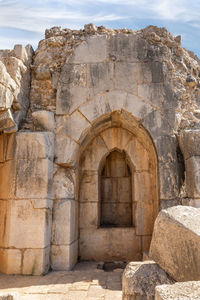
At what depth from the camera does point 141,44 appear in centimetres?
532

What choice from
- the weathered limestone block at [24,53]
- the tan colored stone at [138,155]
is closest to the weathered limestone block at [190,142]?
the tan colored stone at [138,155]

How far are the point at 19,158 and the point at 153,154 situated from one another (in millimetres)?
2671

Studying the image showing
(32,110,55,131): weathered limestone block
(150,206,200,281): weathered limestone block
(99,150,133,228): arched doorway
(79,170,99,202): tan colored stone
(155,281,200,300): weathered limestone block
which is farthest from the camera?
(99,150,133,228): arched doorway

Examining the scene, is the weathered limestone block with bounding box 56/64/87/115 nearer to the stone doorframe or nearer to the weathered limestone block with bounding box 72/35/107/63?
the weathered limestone block with bounding box 72/35/107/63

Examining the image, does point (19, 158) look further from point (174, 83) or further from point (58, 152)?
point (174, 83)

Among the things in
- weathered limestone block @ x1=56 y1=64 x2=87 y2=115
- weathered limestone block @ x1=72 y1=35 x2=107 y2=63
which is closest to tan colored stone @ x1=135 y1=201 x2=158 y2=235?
weathered limestone block @ x1=56 y1=64 x2=87 y2=115


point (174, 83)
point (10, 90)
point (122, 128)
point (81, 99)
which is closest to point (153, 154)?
point (122, 128)

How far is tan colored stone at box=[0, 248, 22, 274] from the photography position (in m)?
4.17

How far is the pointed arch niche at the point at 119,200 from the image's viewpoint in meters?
5.40

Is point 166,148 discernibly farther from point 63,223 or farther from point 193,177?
point 63,223

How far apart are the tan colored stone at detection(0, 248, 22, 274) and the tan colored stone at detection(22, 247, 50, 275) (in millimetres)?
100

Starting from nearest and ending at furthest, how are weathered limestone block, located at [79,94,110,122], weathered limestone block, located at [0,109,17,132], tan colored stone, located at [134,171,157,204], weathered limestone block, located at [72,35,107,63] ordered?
weathered limestone block, located at [0,109,17,132] < weathered limestone block, located at [79,94,110,122] < weathered limestone block, located at [72,35,107,63] < tan colored stone, located at [134,171,157,204]

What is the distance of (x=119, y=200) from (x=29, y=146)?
270cm

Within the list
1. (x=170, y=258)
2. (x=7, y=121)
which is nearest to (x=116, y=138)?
(x=7, y=121)
